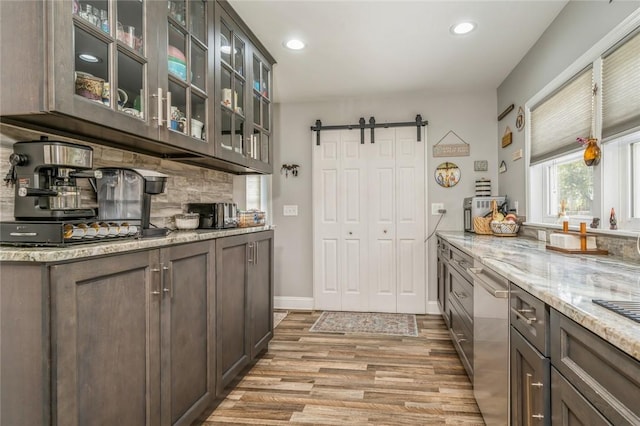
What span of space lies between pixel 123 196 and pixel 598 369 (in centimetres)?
186

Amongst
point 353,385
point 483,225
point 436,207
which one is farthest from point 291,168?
point 353,385

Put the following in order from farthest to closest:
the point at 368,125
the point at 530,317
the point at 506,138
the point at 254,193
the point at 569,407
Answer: the point at 254,193
the point at 368,125
the point at 506,138
the point at 530,317
the point at 569,407

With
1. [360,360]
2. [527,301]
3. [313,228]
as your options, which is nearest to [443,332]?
[360,360]

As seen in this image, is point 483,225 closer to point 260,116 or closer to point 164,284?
point 260,116

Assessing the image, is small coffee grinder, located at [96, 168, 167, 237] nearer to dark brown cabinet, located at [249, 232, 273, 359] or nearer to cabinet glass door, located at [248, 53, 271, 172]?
dark brown cabinet, located at [249, 232, 273, 359]

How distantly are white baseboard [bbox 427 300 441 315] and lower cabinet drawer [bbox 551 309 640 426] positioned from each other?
10.4ft

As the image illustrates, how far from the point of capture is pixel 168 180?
2.46 meters

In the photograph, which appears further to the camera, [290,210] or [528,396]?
[290,210]

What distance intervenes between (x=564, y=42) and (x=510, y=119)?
1.23 metres

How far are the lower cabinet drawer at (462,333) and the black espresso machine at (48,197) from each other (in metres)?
2.12

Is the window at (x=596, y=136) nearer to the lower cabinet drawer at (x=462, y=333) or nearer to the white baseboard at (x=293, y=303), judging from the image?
the lower cabinet drawer at (x=462, y=333)

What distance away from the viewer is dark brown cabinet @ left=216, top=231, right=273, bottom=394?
220 cm

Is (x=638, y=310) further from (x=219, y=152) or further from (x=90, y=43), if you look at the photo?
(x=219, y=152)

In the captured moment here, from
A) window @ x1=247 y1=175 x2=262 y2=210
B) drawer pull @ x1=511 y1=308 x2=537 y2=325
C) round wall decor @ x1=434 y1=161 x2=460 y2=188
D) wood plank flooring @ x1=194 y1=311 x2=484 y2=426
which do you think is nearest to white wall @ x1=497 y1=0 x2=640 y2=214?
round wall decor @ x1=434 y1=161 x2=460 y2=188
